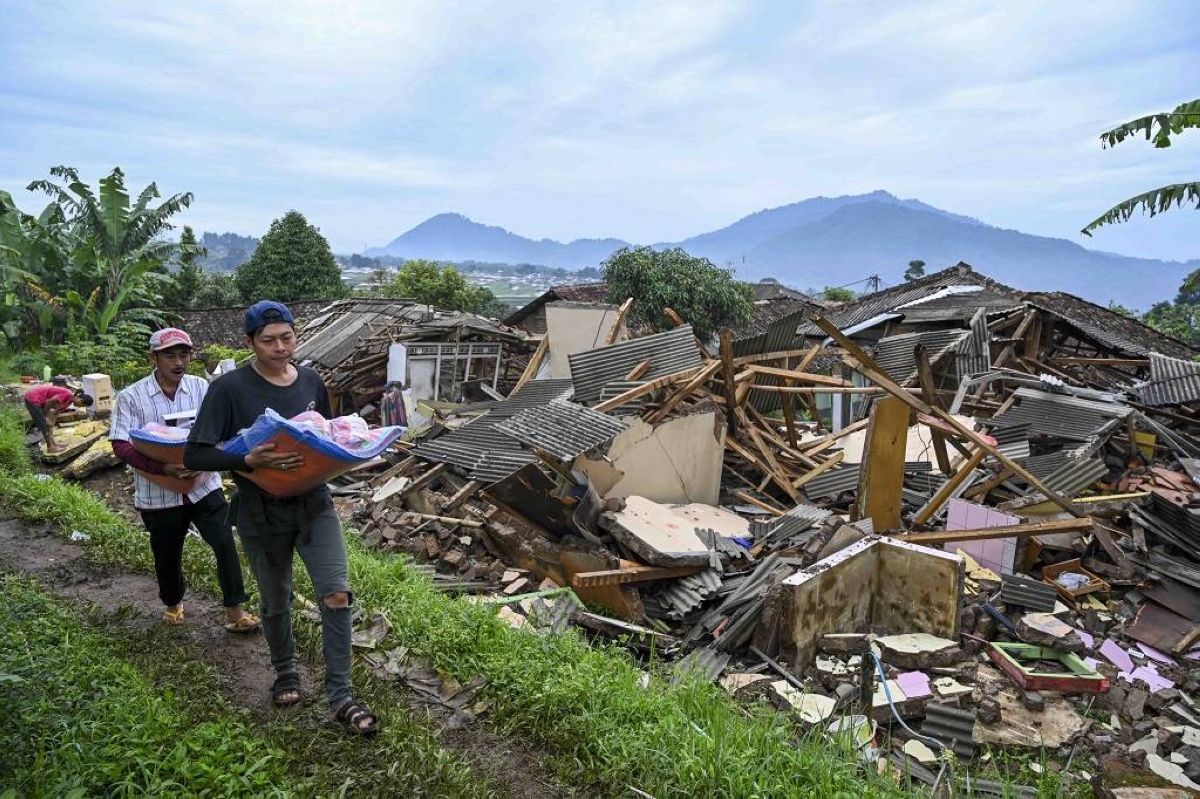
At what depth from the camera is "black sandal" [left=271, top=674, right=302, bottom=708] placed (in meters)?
3.27

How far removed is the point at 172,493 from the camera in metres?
3.86

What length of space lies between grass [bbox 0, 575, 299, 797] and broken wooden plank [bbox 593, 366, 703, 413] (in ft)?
19.3

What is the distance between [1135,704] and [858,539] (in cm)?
223

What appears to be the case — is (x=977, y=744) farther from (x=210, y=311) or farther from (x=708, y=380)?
(x=210, y=311)

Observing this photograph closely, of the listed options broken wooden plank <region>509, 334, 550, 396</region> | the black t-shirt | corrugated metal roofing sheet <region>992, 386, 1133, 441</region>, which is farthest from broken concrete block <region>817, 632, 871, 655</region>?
broken wooden plank <region>509, 334, 550, 396</region>

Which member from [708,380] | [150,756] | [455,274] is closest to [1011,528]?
[708,380]

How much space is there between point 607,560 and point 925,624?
275 centimetres

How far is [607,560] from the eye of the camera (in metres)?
6.82

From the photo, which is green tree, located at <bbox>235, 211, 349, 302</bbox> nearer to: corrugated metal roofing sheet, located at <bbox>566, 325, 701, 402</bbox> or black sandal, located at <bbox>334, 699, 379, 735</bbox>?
corrugated metal roofing sheet, located at <bbox>566, 325, 701, 402</bbox>

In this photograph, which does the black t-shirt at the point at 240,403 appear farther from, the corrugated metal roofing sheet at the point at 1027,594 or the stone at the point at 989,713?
the corrugated metal roofing sheet at the point at 1027,594

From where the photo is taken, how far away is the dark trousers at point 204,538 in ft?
12.8

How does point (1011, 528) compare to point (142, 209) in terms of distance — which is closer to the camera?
point (1011, 528)

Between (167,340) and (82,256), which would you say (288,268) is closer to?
(82,256)

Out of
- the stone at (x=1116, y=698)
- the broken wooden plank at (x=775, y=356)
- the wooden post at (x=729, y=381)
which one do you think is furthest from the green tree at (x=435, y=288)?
the stone at (x=1116, y=698)
